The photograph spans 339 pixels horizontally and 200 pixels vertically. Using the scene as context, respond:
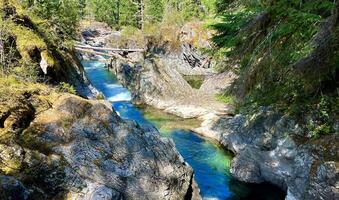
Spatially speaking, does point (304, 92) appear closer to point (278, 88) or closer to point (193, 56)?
point (278, 88)

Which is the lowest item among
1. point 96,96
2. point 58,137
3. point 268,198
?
point 268,198

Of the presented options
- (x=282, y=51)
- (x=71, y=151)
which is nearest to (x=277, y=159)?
(x=282, y=51)

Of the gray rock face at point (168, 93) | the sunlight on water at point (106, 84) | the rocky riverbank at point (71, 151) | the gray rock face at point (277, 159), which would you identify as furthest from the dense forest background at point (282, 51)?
the sunlight on water at point (106, 84)

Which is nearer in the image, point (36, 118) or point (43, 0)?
point (36, 118)

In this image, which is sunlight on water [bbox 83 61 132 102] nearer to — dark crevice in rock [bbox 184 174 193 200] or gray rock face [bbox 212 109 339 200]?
gray rock face [bbox 212 109 339 200]

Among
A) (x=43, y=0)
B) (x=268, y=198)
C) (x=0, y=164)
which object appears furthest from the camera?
(x=43, y=0)

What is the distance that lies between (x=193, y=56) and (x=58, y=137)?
2834cm

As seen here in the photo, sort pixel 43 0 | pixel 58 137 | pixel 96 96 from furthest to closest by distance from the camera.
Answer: pixel 43 0
pixel 96 96
pixel 58 137

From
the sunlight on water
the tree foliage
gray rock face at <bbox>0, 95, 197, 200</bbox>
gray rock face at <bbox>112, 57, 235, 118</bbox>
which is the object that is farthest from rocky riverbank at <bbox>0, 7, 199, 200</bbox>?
the sunlight on water

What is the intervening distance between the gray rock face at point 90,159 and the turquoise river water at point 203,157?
2699 mm

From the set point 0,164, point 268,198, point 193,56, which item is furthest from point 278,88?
point 193,56

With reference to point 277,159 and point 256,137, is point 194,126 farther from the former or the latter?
point 277,159

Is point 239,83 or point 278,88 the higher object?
point 239,83

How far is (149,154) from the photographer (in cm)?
1080
